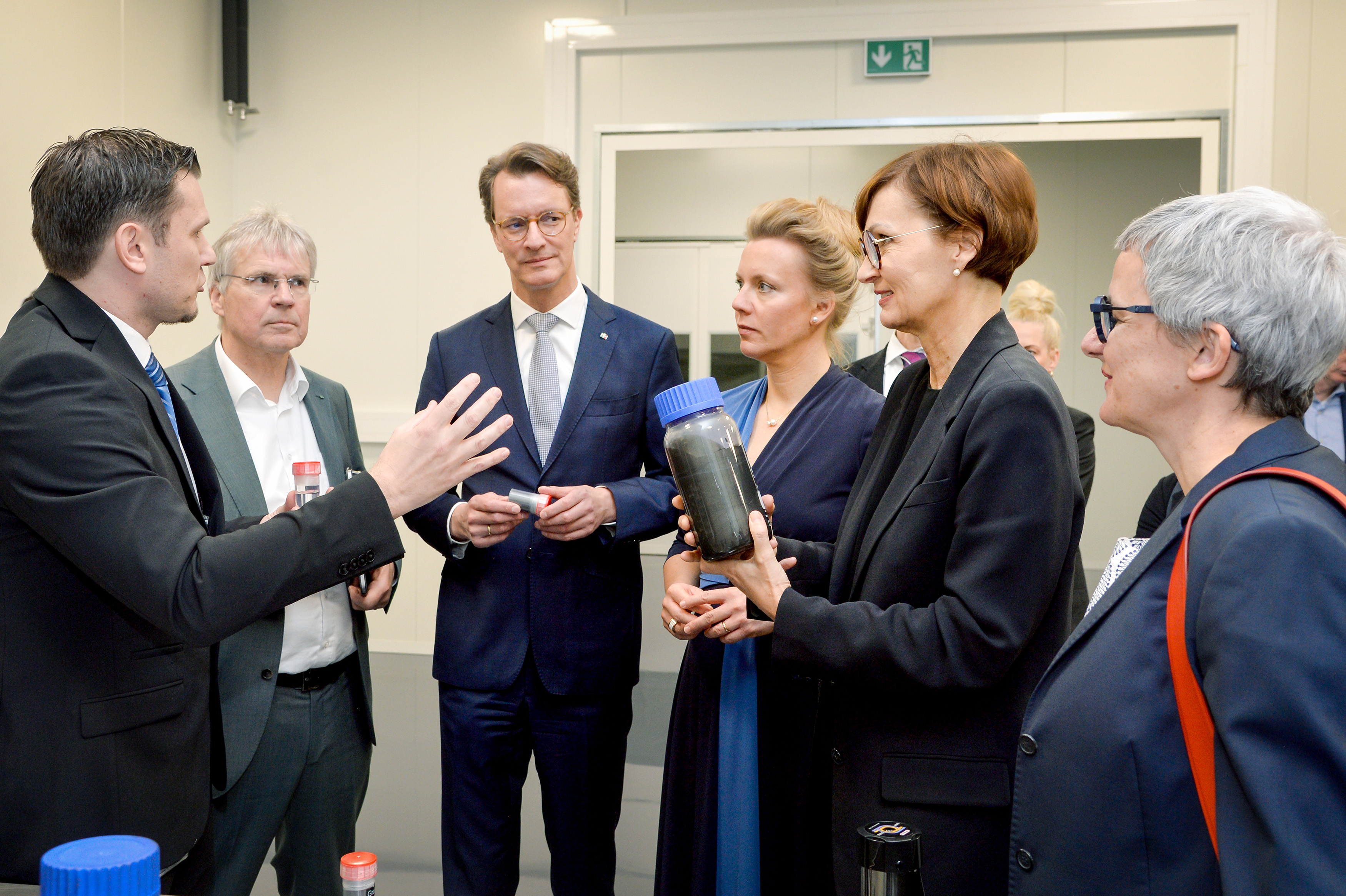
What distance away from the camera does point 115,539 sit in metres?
1.28

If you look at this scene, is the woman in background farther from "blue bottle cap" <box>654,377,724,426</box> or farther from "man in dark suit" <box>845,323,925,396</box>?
"man in dark suit" <box>845,323,925,396</box>

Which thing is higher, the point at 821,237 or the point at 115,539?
the point at 821,237

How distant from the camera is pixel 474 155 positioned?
512cm

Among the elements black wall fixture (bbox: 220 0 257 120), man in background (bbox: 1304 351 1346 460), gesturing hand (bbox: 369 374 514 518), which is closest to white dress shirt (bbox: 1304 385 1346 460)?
man in background (bbox: 1304 351 1346 460)

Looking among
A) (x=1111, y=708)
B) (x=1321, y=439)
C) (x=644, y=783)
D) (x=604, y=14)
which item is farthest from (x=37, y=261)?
(x=1321, y=439)

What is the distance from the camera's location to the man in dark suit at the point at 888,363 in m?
3.26

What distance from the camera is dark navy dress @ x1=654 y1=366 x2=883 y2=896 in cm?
177

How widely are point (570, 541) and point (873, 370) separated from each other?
5.29 ft

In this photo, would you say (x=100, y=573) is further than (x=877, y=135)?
No

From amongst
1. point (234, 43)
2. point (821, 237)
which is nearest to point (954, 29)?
point (821, 237)

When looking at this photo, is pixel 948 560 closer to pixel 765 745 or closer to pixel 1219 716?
pixel 1219 716

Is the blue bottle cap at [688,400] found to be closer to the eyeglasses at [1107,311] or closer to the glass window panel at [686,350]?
the eyeglasses at [1107,311]

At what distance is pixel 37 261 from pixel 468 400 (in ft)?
9.42

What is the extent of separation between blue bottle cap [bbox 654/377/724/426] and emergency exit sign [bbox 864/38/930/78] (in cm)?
386
